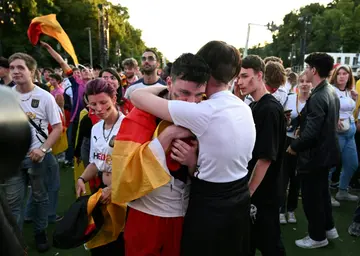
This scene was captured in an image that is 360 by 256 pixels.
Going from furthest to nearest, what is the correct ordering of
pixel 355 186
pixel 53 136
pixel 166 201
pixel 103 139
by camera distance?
pixel 355 186
pixel 53 136
pixel 103 139
pixel 166 201

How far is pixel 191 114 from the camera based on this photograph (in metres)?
1.65

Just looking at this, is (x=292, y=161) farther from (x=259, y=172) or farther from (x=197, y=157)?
(x=197, y=157)

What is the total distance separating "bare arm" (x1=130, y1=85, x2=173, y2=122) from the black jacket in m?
2.29

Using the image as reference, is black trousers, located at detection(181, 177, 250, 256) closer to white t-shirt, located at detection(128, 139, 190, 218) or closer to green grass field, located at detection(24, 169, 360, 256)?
white t-shirt, located at detection(128, 139, 190, 218)

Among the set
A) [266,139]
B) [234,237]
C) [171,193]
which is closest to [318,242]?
[266,139]

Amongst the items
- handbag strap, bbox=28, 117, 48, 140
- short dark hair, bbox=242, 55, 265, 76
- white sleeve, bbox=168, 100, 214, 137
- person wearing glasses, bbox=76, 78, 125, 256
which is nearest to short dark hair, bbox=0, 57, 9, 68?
handbag strap, bbox=28, 117, 48, 140

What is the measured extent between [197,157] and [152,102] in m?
0.41

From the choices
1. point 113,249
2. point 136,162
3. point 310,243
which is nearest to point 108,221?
point 113,249

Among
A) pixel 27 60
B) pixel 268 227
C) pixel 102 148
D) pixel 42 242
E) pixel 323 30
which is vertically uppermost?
pixel 323 30

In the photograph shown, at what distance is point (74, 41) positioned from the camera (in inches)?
1785

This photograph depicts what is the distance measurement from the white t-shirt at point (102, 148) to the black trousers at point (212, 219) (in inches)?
40.9

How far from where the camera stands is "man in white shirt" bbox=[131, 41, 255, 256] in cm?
170

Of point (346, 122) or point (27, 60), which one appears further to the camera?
point (346, 122)

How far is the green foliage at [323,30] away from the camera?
5784 cm
